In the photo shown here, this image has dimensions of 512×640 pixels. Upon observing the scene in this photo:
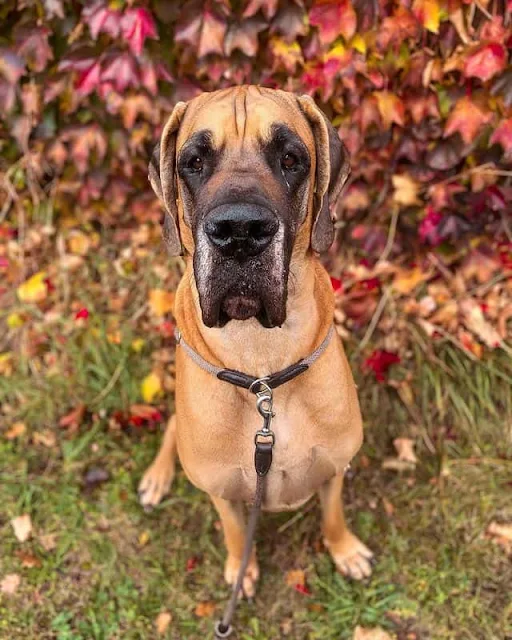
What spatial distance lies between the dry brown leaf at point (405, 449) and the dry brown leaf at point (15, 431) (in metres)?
1.95

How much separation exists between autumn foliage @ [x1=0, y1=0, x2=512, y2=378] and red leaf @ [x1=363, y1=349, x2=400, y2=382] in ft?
0.36

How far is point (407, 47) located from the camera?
302cm

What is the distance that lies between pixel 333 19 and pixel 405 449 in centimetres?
200

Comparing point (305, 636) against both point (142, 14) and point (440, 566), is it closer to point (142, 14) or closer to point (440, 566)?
point (440, 566)

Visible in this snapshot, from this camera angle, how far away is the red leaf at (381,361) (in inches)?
133

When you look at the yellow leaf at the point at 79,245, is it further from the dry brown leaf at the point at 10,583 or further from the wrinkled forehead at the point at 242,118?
the wrinkled forehead at the point at 242,118

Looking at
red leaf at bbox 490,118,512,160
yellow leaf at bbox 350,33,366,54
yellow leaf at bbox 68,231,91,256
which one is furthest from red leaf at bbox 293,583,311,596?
yellow leaf at bbox 350,33,366,54

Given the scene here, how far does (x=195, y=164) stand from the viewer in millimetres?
2012

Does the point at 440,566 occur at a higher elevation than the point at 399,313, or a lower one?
lower

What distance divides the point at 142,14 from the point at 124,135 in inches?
28.4

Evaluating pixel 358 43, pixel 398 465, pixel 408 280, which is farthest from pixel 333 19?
pixel 398 465

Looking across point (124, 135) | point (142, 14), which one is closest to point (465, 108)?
point (142, 14)

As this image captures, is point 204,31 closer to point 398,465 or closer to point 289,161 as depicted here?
point 289,161

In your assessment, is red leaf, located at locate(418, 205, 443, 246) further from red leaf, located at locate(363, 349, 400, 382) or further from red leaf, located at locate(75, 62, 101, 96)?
red leaf, located at locate(75, 62, 101, 96)
